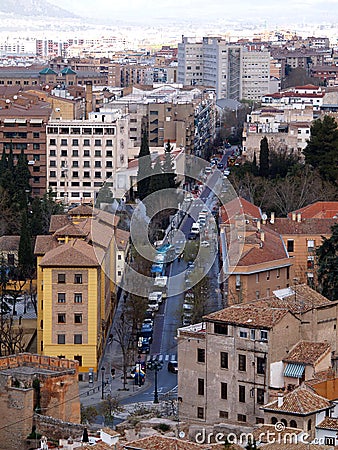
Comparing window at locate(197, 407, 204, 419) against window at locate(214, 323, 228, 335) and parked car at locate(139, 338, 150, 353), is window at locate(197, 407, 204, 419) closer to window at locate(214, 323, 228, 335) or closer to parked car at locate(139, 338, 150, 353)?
window at locate(214, 323, 228, 335)

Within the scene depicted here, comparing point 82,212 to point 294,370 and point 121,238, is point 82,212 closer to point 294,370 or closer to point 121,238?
point 121,238

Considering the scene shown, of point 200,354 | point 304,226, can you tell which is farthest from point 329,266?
point 200,354

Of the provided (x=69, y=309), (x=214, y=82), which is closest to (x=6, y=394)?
(x=69, y=309)

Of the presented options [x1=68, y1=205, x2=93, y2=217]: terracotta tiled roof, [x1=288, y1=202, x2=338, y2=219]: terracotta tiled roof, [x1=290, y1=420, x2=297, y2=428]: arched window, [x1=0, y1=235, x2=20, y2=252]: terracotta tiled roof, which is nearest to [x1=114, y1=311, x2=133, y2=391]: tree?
[x1=68, y1=205, x2=93, y2=217]: terracotta tiled roof

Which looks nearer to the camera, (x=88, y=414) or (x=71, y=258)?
(x=88, y=414)

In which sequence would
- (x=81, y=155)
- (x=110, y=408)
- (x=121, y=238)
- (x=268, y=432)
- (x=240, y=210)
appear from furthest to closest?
(x=81, y=155) → (x=240, y=210) → (x=121, y=238) → (x=110, y=408) → (x=268, y=432)

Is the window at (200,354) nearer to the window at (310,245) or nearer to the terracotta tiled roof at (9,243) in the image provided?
the window at (310,245)

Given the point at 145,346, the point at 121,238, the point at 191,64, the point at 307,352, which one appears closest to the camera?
the point at 307,352
